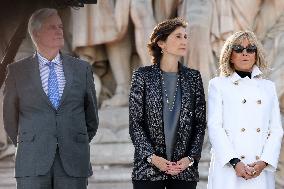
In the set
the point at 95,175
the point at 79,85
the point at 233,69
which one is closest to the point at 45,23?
the point at 79,85

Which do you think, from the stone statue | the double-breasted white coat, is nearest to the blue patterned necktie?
the double-breasted white coat

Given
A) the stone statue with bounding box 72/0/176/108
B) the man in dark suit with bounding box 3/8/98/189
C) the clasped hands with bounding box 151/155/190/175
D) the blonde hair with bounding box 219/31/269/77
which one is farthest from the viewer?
the stone statue with bounding box 72/0/176/108

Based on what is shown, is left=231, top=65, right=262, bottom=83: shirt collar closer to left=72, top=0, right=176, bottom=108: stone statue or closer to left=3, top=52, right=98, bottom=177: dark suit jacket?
left=3, top=52, right=98, bottom=177: dark suit jacket

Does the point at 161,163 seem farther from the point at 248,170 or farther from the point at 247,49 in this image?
the point at 247,49

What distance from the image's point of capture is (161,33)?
4.37 metres

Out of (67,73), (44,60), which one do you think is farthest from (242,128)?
(44,60)

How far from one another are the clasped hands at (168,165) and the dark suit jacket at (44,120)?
0.40 m

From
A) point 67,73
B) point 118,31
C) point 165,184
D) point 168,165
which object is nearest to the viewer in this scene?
point 168,165

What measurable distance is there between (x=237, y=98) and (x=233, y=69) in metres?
0.18

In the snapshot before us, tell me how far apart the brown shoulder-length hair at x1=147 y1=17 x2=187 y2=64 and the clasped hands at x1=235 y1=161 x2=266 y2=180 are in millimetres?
707

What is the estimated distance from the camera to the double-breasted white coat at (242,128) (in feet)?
13.7

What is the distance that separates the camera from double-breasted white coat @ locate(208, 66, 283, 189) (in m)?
4.18

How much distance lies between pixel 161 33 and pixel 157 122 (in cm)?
50

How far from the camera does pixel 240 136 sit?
13.8 feet
